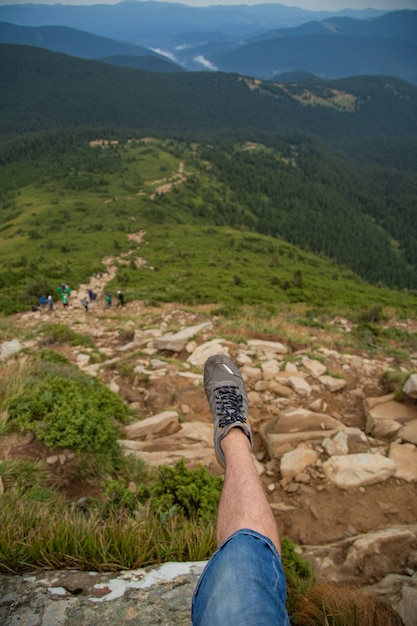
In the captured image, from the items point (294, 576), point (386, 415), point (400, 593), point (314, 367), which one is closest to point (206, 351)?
point (314, 367)

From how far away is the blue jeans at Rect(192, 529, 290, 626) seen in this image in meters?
1.79

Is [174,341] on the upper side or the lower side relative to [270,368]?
lower

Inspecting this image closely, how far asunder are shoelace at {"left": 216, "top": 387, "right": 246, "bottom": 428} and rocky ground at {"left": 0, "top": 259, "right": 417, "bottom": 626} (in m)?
1.32

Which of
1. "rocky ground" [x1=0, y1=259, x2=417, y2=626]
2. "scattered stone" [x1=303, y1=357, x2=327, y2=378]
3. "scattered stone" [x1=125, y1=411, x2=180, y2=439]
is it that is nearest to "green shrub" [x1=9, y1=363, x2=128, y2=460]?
"rocky ground" [x1=0, y1=259, x2=417, y2=626]

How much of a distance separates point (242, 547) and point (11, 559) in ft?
4.96

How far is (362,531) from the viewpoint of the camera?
3.95 metres

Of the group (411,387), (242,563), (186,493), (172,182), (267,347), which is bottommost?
(172,182)

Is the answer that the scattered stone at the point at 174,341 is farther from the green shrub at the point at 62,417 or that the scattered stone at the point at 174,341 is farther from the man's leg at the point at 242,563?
the man's leg at the point at 242,563

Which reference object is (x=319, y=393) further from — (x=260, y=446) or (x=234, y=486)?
(x=234, y=486)

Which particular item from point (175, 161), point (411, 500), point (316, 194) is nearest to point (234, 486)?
point (411, 500)

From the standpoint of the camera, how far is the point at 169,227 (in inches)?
2489

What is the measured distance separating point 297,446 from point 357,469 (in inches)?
33.5

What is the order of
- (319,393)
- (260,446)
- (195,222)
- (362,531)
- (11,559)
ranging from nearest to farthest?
1. (11,559)
2. (362,531)
3. (260,446)
4. (319,393)
5. (195,222)

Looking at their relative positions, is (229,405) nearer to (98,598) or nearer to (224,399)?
(224,399)
